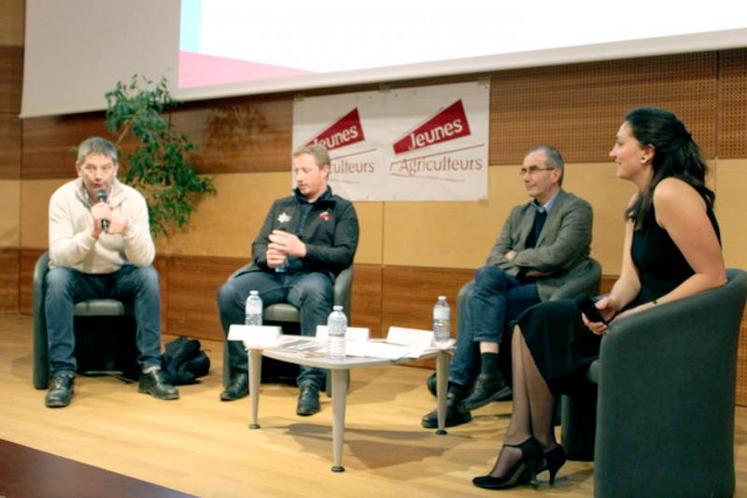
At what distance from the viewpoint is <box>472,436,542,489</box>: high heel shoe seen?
2.69 meters

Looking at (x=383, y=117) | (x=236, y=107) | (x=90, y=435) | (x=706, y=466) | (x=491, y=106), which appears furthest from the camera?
(x=236, y=107)

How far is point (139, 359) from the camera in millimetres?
4191

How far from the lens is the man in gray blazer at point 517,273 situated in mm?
3658

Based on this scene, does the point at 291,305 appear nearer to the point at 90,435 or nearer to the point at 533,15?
the point at 90,435

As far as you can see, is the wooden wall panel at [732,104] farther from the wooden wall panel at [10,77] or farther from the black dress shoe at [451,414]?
the wooden wall panel at [10,77]

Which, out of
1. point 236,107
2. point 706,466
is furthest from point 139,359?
point 706,466

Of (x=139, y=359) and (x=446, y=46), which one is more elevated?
(x=446, y=46)

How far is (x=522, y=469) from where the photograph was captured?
8.87 ft

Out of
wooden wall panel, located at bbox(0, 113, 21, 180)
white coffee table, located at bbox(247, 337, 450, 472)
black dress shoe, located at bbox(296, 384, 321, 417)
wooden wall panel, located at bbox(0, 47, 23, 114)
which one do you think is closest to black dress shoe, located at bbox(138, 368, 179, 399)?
black dress shoe, located at bbox(296, 384, 321, 417)

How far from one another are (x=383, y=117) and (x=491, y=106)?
2.27 ft

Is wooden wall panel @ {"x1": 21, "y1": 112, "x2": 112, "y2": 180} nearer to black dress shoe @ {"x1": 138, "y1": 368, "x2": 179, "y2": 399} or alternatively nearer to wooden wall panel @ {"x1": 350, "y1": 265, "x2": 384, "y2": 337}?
wooden wall panel @ {"x1": 350, "y1": 265, "x2": 384, "y2": 337}

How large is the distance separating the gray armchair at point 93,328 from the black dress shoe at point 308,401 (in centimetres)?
99

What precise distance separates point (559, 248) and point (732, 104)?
106 centimetres

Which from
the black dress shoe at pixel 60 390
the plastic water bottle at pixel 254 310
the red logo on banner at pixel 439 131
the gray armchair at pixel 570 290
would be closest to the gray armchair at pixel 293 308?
the plastic water bottle at pixel 254 310
